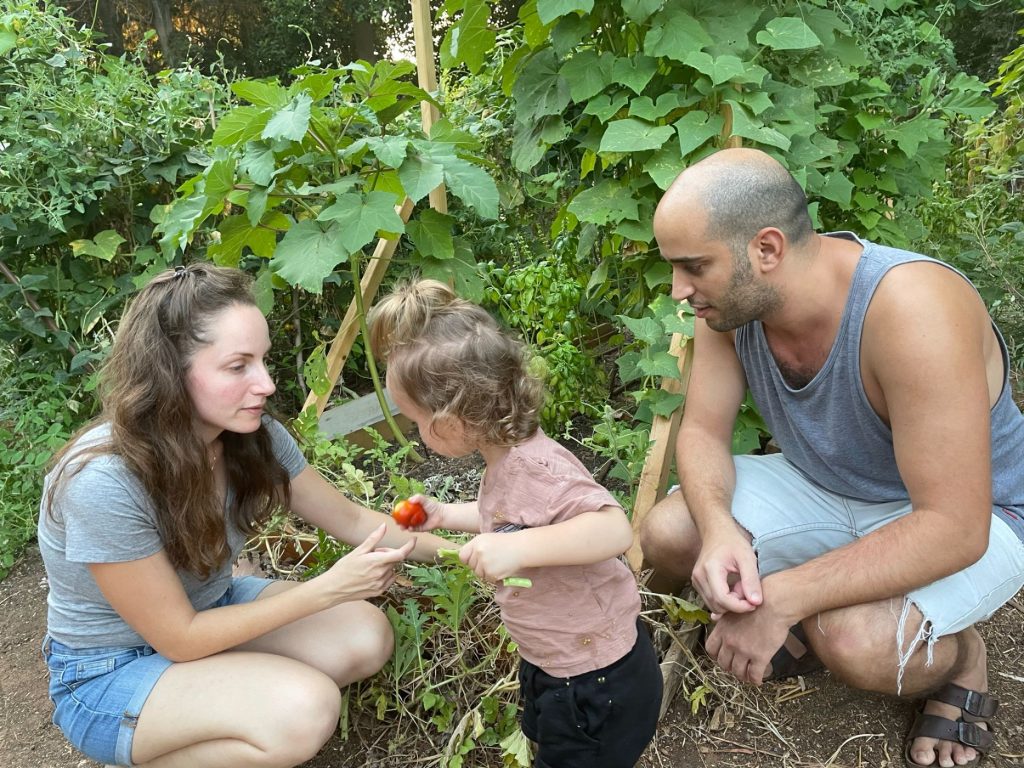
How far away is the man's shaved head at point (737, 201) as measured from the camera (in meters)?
1.52

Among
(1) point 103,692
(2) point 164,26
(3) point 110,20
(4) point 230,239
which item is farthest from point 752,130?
(2) point 164,26

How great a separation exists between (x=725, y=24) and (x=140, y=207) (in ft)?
7.91

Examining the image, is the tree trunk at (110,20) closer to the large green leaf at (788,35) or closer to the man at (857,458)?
the large green leaf at (788,35)

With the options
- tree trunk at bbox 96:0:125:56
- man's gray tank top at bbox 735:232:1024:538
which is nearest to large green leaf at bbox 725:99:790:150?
man's gray tank top at bbox 735:232:1024:538

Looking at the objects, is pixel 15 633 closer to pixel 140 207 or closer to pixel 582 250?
pixel 140 207

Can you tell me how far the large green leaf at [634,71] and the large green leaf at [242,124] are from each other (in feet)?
3.12


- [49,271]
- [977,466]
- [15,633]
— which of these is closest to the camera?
[977,466]

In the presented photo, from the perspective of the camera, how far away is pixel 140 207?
327 cm

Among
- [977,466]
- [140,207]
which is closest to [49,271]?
[140,207]

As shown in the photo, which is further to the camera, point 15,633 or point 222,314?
point 15,633

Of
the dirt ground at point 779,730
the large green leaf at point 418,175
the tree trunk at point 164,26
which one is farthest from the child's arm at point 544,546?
the tree trunk at point 164,26

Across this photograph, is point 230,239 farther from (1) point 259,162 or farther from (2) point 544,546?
(2) point 544,546

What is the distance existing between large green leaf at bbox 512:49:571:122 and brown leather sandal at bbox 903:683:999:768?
174 centimetres

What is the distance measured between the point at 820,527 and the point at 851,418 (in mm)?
318
